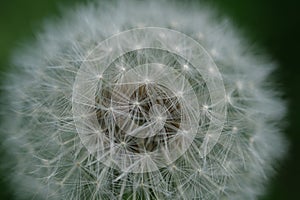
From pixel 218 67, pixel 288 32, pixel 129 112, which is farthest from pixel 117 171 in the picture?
pixel 288 32

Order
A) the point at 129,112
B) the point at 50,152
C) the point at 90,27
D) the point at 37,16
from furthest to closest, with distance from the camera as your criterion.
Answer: the point at 37,16 → the point at 90,27 → the point at 50,152 → the point at 129,112

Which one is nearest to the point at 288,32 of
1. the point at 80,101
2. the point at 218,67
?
the point at 218,67

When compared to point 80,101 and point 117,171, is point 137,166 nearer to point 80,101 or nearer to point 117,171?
point 117,171

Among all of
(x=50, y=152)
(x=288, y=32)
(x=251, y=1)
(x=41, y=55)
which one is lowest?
(x=50, y=152)

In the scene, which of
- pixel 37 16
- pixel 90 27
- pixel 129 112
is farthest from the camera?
pixel 37 16

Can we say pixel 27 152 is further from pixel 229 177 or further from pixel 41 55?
pixel 229 177

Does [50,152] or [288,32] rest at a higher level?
[288,32]

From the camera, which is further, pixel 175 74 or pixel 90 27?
pixel 90 27
